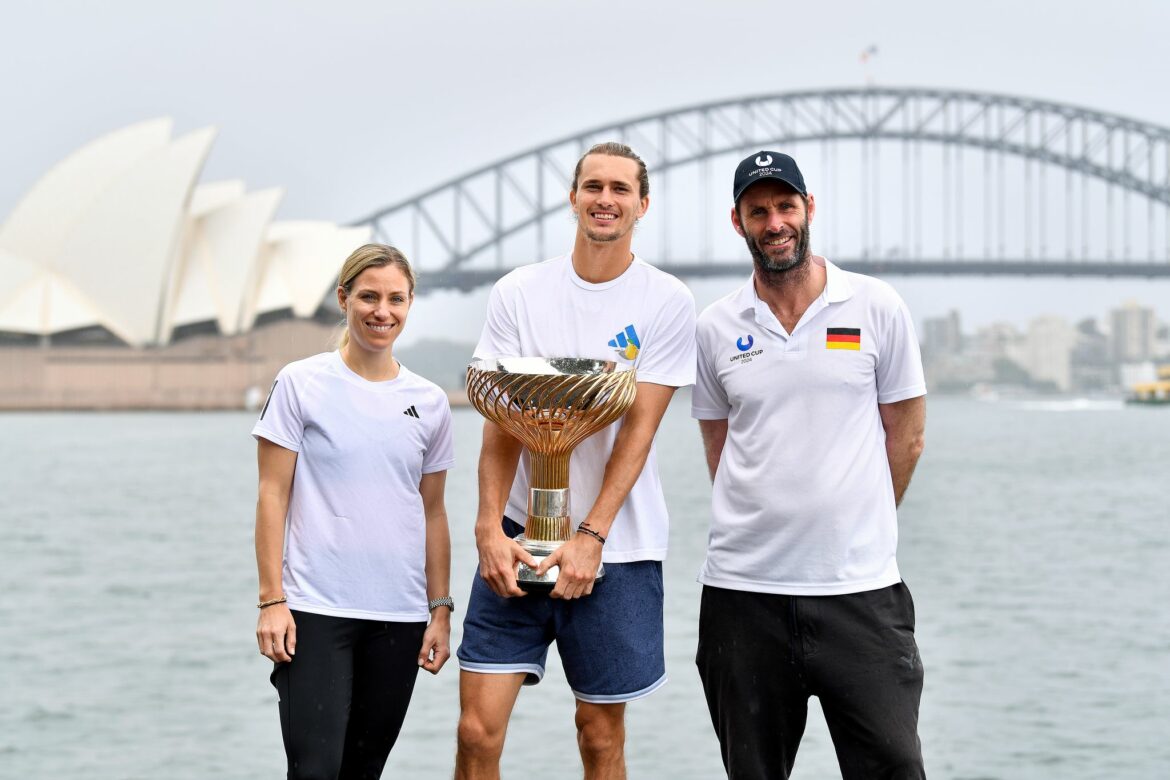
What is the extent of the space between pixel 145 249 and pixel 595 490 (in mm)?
51767

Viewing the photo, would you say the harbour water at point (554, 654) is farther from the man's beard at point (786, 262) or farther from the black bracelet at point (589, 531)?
the man's beard at point (786, 262)

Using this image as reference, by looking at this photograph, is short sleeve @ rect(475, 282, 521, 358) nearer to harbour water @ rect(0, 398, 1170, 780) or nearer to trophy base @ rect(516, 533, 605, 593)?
trophy base @ rect(516, 533, 605, 593)

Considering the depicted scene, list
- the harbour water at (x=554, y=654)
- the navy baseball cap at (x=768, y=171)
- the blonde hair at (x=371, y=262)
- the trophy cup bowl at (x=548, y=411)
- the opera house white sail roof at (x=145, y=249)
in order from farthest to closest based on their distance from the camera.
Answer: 1. the opera house white sail roof at (x=145, y=249)
2. the harbour water at (x=554, y=654)
3. the blonde hair at (x=371, y=262)
4. the navy baseball cap at (x=768, y=171)
5. the trophy cup bowl at (x=548, y=411)

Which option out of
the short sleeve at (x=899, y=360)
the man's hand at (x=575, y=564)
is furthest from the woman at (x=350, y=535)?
Answer: the short sleeve at (x=899, y=360)

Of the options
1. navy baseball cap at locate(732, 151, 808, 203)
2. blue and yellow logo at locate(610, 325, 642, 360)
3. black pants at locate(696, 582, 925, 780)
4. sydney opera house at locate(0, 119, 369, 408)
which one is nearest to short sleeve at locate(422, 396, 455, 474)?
blue and yellow logo at locate(610, 325, 642, 360)

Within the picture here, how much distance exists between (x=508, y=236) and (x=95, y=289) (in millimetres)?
23188

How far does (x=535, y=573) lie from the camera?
292 cm

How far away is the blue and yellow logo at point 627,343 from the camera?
3.00 metres

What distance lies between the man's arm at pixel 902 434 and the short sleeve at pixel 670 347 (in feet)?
1.48

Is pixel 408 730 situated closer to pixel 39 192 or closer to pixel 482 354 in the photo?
pixel 482 354

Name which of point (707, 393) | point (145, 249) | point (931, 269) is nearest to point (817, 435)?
point (707, 393)

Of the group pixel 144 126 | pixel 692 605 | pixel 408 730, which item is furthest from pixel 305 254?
pixel 408 730

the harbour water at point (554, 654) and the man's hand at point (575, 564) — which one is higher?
the man's hand at point (575, 564)

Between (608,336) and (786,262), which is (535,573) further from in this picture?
(786,262)
